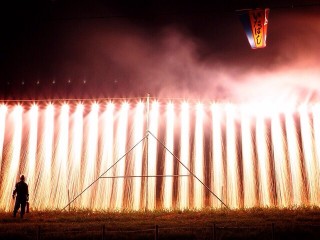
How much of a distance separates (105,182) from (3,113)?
6.64m

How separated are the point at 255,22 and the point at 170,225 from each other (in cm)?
714

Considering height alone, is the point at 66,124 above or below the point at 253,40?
below

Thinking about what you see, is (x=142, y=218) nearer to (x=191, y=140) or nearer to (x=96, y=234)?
(x=96, y=234)

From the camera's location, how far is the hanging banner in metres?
11.6

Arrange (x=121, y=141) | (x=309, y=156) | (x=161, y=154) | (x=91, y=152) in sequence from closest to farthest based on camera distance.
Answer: (x=309, y=156)
(x=91, y=152)
(x=121, y=141)
(x=161, y=154)

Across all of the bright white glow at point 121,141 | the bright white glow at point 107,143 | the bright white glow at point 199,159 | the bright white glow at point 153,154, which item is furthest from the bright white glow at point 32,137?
the bright white glow at point 199,159

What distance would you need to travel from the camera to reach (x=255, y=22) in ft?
Answer: 38.4

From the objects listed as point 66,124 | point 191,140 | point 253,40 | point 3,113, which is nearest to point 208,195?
point 191,140

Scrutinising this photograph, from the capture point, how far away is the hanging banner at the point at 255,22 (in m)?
11.6

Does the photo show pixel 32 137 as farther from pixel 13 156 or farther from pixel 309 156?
pixel 309 156

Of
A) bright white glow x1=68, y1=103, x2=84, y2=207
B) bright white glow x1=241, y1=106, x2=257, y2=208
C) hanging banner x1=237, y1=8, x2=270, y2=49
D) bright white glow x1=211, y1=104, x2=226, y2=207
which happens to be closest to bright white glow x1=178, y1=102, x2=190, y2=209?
bright white glow x1=211, y1=104, x2=226, y2=207

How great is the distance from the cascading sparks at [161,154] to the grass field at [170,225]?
294 cm

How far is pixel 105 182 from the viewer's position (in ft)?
59.2

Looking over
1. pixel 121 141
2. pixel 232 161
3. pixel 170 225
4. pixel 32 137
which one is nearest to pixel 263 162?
pixel 232 161
